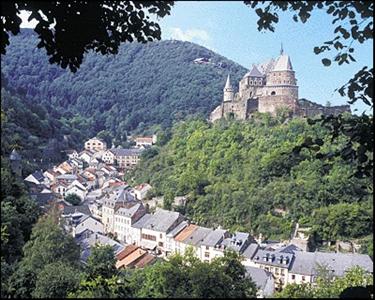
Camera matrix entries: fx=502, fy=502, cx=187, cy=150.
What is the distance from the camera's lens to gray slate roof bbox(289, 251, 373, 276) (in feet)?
51.8

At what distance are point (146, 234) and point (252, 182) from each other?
20.1 feet

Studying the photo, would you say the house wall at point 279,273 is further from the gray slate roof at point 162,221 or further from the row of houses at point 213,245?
the gray slate roof at point 162,221

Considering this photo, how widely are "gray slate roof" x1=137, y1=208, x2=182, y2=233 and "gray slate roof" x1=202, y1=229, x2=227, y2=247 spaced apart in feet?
9.99

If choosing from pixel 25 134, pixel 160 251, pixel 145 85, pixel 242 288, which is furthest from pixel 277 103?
pixel 145 85

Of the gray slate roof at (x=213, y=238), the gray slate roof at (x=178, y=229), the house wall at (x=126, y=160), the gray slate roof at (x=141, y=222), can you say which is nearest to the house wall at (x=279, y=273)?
the gray slate roof at (x=213, y=238)

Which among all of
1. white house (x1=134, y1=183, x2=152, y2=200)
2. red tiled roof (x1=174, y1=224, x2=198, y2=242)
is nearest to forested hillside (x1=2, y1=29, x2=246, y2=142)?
white house (x1=134, y1=183, x2=152, y2=200)

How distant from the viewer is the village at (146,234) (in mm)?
16359

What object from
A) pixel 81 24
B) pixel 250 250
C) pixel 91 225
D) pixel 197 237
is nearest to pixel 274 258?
pixel 250 250

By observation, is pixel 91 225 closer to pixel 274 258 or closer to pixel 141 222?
pixel 141 222

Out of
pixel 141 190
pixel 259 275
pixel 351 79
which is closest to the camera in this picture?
pixel 351 79

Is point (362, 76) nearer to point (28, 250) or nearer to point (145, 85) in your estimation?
point (28, 250)

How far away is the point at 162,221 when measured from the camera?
76.4ft

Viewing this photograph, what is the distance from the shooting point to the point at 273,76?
3084 centimetres

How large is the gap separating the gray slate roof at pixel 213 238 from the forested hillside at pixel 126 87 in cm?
2717
